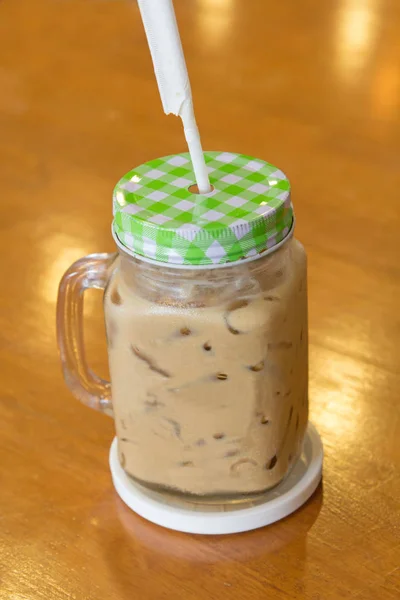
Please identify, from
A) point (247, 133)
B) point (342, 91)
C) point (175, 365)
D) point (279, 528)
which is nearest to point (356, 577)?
point (279, 528)

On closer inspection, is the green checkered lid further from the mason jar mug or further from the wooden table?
the wooden table

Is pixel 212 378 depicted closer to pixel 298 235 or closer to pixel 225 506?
pixel 225 506

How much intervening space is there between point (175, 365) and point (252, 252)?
93mm

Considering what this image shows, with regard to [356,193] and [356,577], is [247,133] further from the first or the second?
[356,577]

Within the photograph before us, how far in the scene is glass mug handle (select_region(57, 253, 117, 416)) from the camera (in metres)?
0.73

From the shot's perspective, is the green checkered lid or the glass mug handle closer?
the green checkered lid

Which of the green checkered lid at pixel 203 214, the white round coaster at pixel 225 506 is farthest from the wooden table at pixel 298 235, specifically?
the green checkered lid at pixel 203 214

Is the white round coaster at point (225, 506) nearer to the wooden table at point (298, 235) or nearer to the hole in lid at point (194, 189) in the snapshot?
the wooden table at point (298, 235)

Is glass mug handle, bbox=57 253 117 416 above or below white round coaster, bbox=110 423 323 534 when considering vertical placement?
above

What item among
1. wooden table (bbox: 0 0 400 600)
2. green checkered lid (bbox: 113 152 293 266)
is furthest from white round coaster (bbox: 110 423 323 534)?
green checkered lid (bbox: 113 152 293 266)

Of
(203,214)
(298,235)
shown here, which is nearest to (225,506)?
(203,214)

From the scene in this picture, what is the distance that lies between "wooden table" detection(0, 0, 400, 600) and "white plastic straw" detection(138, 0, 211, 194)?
0.82 ft

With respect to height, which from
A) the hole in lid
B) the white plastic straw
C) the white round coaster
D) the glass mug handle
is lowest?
the white round coaster

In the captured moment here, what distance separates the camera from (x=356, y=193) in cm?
108
